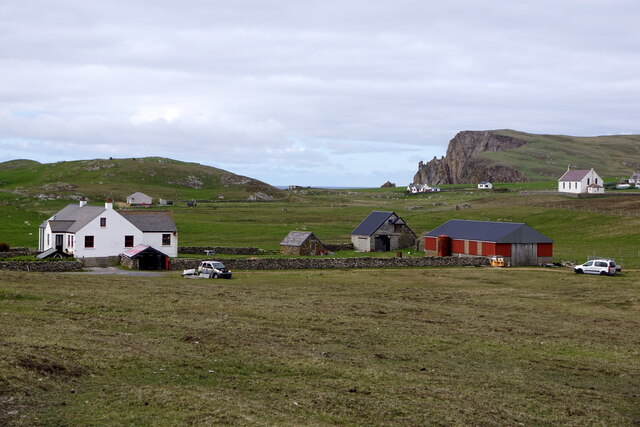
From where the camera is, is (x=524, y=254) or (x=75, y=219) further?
(x=524, y=254)

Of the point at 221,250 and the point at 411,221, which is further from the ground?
the point at 411,221

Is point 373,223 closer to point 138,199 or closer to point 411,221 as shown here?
point 411,221

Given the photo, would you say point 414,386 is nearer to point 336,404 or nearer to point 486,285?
point 336,404

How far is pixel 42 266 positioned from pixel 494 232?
44.7 metres

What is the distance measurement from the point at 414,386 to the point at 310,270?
41844 millimetres

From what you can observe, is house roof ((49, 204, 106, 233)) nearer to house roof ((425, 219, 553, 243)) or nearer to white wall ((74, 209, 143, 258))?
white wall ((74, 209, 143, 258))

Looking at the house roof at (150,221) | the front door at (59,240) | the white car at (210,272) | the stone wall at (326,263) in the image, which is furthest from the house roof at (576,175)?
the front door at (59,240)

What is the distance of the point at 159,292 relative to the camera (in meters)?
40.8

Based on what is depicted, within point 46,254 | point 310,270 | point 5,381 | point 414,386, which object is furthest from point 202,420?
point 46,254

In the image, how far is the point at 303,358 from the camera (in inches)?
925

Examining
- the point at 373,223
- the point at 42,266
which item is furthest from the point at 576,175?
the point at 42,266

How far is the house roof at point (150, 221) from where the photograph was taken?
68125mm

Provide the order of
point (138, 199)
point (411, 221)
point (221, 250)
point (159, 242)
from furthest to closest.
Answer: point (138, 199) → point (411, 221) → point (221, 250) → point (159, 242)

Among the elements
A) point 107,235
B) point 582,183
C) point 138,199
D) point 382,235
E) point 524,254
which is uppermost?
point 582,183
